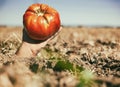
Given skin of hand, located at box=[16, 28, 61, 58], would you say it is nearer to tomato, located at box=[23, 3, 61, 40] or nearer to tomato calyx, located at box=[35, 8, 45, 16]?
tomato, located at box=[23, 3, 61, 40]

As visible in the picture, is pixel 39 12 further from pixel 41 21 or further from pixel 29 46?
pixel 29 46

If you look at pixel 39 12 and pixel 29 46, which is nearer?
pixel 39 12

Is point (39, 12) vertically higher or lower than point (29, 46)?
higher

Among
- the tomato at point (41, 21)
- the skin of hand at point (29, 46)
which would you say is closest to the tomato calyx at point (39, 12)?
the tomato at point (41, 21)

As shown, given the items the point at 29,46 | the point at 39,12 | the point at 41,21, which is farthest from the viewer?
the point at 29,46

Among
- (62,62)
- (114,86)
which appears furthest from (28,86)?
(62,62)

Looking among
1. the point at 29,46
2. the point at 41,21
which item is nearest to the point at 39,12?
the point at 41,21
